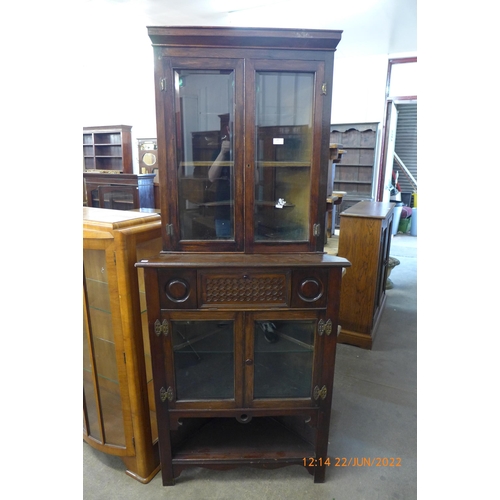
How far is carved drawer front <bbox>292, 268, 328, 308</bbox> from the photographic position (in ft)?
4.31

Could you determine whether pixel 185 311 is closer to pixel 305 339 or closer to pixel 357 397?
pixel 305 339

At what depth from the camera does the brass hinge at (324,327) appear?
136 cm

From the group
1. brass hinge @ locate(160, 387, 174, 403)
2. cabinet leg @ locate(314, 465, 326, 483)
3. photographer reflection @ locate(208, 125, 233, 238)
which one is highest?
photographer reflection @ locate(208, 125, 233, 238)

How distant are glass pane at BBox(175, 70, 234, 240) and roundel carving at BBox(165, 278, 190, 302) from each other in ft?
0.60

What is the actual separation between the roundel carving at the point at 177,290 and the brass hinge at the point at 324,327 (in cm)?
54

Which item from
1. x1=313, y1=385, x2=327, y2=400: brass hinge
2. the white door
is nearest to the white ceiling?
the white door

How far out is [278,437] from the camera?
1.60 m

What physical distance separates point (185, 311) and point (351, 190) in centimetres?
584

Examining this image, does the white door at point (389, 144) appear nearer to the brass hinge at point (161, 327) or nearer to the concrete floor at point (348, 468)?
the concrete floor at point (348, 468)

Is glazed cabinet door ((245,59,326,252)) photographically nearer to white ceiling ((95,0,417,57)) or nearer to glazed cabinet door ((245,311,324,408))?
glazed cabinet door ((245,311,324,408))

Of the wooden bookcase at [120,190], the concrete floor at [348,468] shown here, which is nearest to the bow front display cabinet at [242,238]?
the concrete floor at [348,468]

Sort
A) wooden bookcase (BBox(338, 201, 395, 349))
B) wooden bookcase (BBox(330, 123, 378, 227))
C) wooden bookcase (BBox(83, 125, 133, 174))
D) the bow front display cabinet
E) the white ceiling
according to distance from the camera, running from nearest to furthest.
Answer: the bow front display cabinet → wooden bookcase (BBox(338, 201, 395, 349)) → the white ceiling → wooden bookcase (BBox(330, 123, 378, 227)) → wooden bookcase (BBox(83, 125, 133, 174))

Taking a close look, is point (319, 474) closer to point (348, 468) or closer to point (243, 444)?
point (348, 468)
